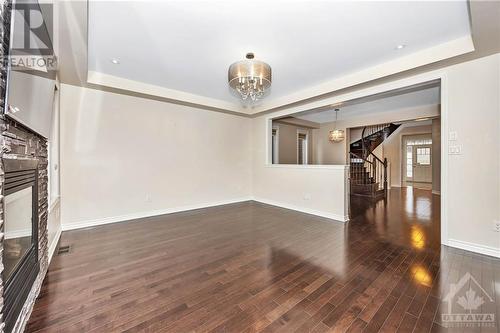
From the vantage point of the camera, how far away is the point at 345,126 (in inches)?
280

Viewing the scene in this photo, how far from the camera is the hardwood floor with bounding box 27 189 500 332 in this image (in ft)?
5.00

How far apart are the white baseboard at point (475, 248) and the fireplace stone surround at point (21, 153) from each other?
4.31 meters

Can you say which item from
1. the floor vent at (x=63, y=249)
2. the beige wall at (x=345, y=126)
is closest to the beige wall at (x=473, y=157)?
the beige wall at (x=345, y=126)

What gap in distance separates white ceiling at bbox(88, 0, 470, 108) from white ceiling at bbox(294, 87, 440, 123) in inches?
82.1

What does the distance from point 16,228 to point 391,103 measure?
658cm

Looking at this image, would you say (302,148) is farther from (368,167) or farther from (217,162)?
(217,162)

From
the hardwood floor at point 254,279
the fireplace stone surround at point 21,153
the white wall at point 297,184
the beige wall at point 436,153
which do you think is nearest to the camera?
the fireplace stone surround at point 21,153

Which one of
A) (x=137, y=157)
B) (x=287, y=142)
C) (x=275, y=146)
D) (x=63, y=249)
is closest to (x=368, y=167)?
(x=287, y=142)

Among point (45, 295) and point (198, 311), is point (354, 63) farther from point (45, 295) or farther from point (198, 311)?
point (45, 295)

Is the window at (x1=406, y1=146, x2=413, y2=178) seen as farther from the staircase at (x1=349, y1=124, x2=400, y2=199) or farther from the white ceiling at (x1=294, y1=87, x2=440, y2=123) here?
the white ceiling at (x1=294, y1=87, x2=440, y2=123)

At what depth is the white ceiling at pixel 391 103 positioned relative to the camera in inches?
176

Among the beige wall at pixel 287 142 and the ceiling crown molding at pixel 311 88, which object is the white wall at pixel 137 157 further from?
the beige wall at pixel 287 142

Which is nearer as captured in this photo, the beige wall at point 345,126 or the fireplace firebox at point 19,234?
the fireplace firebox at point 19,234

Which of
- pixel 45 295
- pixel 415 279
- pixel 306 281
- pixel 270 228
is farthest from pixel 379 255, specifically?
pixel 45 295
